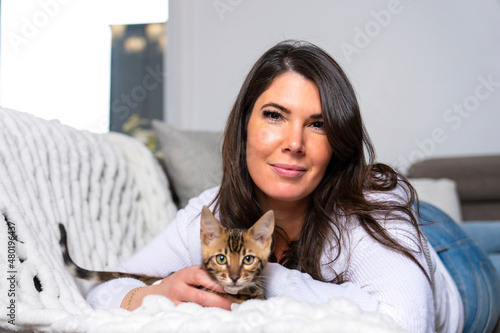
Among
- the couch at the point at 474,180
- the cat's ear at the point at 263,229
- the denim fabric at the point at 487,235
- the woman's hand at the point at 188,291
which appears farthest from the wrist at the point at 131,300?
the couch at the point at 474,180

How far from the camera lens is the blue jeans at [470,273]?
1.46 meters

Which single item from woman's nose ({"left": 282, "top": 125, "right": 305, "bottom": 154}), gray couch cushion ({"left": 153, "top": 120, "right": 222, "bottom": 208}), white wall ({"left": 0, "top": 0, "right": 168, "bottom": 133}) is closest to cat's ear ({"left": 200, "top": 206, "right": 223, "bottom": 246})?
woman's nose ({"left": 282, "top": 125, "right": 305, "bottom": 154})

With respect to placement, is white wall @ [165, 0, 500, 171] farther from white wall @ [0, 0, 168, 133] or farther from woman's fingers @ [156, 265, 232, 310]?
woman's fingers @ [156, 265, 232, 310]

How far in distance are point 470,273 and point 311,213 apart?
2.08 ft

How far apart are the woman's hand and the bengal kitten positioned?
0.09 ft

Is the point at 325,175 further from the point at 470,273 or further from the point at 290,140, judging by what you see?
the point at 470,273

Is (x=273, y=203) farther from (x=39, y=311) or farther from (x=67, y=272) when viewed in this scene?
(x=39, y=311)

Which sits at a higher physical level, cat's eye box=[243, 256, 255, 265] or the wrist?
cat's eye box=[243, 256, 255, 265]

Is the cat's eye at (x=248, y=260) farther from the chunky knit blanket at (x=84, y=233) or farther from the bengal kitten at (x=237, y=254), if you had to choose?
the chunky knit blanket at (x=84, y=233)

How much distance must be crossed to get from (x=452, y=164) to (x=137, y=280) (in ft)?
7.63

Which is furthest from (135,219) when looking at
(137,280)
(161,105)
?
(161,105)

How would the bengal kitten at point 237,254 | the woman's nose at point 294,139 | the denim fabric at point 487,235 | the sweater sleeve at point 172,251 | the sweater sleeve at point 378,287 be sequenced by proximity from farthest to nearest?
1. the denim fabric at point 487,235
2. the sweater sleeve at point 172,251
3. the woman's nose at point 294,139
4. the bengal kitten at point 237,254
5. the sweater sleeve at point 378,287

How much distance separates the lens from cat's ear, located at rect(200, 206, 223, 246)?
1.06 meters

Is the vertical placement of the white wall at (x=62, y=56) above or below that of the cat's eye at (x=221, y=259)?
above
